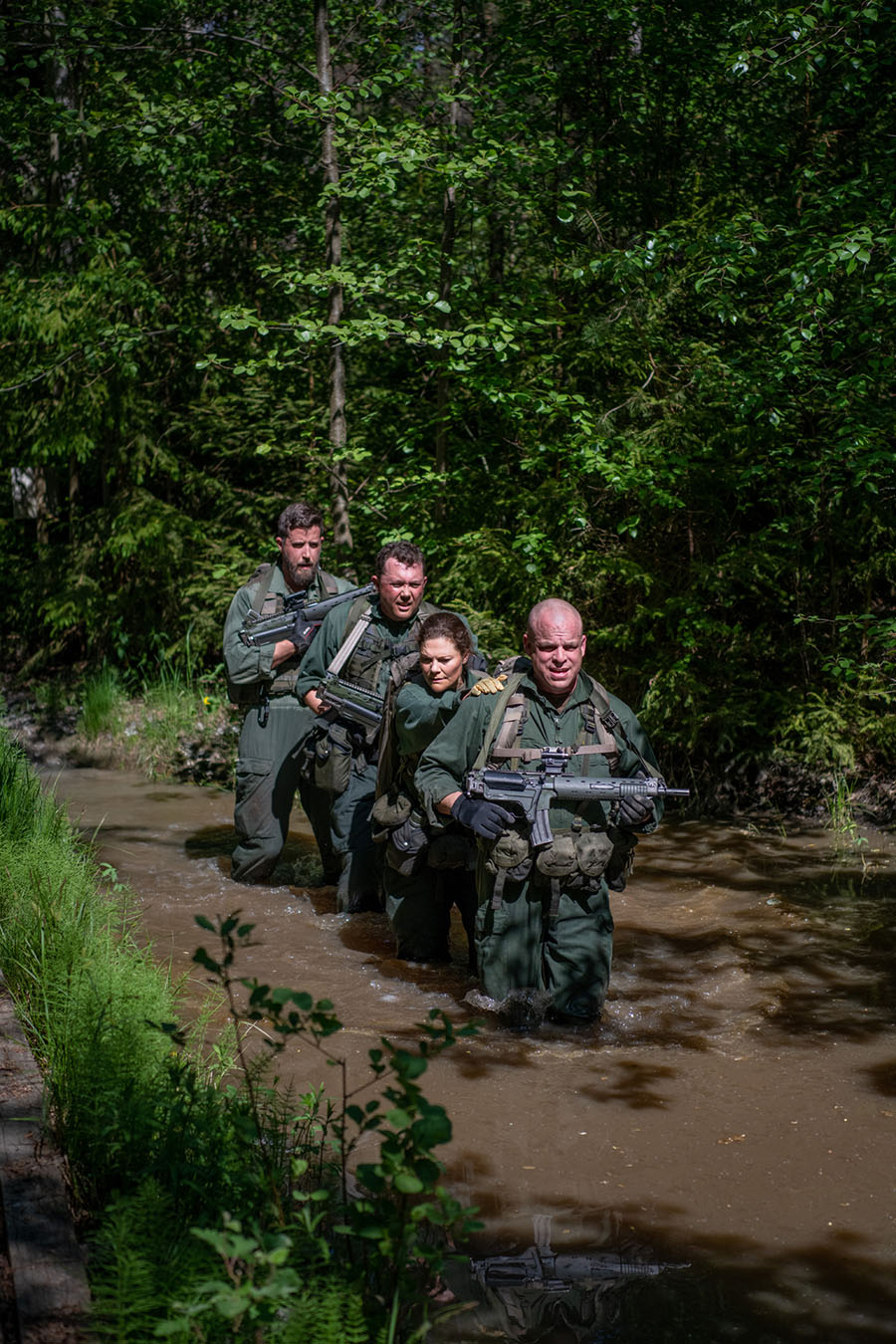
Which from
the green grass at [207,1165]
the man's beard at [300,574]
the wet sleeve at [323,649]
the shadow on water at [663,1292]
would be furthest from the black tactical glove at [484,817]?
the man's beard at [300,574]

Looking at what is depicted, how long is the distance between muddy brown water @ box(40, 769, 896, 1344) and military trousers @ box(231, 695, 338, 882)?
0.25 m

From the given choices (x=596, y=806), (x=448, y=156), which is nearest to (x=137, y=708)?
(x=448, y=156)

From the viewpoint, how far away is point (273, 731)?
777cm

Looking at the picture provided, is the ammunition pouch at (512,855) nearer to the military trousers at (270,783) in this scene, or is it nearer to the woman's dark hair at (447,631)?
the woman's dark hair at (447,631)

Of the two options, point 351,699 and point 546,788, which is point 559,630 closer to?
point 546,788

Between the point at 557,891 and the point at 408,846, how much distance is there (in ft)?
3.20

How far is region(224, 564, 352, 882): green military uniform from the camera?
7.68 m

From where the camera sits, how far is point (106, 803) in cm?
998

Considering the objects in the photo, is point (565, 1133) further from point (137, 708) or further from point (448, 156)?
point (137, 708)

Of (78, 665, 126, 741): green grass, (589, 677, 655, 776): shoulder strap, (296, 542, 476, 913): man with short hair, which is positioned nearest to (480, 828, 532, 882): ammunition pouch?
(589, 677, 655, 776): shoulder strap

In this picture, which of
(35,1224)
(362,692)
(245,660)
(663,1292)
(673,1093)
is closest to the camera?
(35,1224)

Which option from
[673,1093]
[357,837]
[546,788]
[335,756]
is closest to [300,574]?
[335,756]

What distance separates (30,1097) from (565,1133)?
187cm

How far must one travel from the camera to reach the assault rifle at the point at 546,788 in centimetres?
537
